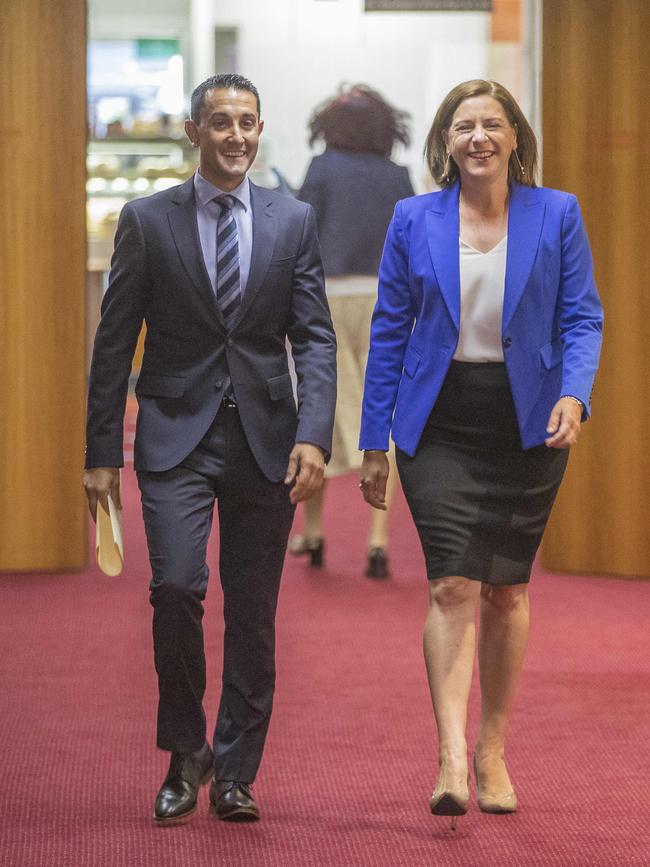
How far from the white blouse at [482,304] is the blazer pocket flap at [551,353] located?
0.30 feet

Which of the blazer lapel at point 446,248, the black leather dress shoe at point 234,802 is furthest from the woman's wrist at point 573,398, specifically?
the black leather dress shoe at point 234,802

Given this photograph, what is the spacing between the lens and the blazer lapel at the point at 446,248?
344 cm

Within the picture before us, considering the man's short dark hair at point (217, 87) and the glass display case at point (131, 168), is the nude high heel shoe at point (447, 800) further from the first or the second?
the glass display case at point (131, 168)

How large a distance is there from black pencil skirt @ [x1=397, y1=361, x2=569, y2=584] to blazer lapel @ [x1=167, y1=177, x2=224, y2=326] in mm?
551

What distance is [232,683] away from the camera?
3.48m

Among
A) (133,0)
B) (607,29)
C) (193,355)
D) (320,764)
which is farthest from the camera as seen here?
(133,0)

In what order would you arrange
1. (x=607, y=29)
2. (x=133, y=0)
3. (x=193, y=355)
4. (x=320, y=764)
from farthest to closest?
(x=133, y=0)
(x=607, y=29)
(x=320, y=764)
(x=193, y=355)

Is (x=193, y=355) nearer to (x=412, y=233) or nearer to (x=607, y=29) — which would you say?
(x=412, y=233)

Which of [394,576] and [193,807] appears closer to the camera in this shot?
[193,807]

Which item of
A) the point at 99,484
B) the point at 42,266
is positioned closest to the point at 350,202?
the point at 42,266

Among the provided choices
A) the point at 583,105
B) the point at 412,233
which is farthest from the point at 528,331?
the point at 583,105

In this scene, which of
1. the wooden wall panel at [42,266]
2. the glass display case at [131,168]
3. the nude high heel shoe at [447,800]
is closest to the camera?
the nude high heel shoe at [447,800]

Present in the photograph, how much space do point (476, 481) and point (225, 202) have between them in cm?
82

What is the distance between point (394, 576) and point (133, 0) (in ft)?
27.9
